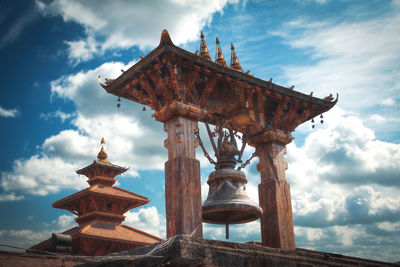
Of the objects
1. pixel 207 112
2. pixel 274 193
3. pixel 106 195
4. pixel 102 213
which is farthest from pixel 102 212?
pixel 207 112

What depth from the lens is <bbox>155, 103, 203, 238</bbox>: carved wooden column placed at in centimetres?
985

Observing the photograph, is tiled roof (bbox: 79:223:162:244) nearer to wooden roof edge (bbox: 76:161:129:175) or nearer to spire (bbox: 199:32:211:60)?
wooden roof edge (bbox: 76:161:129:175)

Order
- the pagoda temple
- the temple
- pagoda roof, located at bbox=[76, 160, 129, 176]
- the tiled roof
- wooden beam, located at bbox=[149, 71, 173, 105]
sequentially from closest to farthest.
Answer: the temple, wooden beam, located at bbox=[149, 71, 173, 105], the pagoda temple, the tiled roof, pagoda roof, located at bbox=[76, 160, 129, 176]

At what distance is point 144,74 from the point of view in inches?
447

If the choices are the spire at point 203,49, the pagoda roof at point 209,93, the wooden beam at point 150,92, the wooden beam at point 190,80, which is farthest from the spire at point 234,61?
the wooden beam at point 150,92

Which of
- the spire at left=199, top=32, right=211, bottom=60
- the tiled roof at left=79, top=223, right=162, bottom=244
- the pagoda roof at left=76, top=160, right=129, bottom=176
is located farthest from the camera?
the pagoda roof at left=76, top=160, right=129, bottom=176

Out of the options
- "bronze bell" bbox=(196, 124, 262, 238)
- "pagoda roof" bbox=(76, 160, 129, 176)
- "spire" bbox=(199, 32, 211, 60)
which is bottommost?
"bronze bell" bbox=(196, 124, 262, 238)

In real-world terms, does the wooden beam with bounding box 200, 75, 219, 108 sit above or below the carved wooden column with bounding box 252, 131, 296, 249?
above

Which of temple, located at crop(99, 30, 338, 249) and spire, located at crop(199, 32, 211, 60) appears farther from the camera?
spire, located at crop(199, 32, 211, 60)

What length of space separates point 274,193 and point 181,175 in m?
3.15

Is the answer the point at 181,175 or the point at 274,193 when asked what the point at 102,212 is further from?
the point at 181,175

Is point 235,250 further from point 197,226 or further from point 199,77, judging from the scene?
point 199,77

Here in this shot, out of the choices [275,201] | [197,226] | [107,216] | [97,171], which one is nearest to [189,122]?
[197,226]

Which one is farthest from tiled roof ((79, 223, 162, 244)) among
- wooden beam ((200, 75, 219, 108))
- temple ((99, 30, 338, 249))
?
wooden beam ((200, 75, 219, 108))
